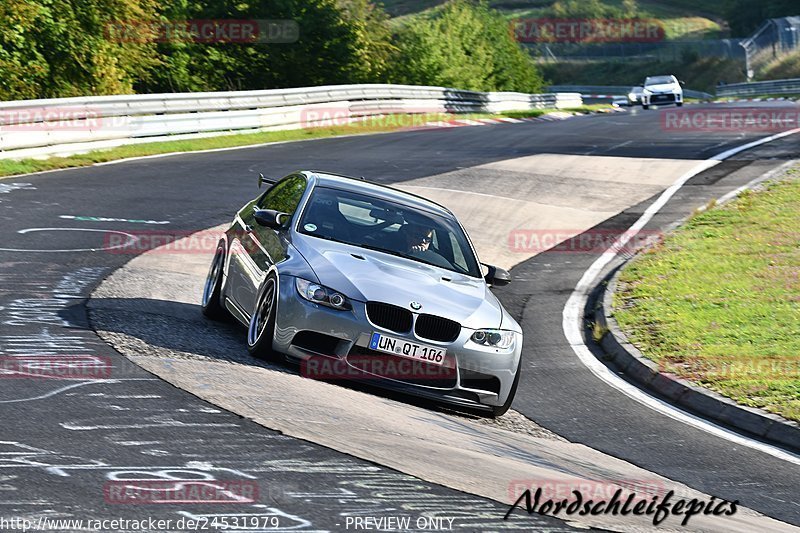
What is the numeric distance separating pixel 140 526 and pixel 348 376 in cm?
372

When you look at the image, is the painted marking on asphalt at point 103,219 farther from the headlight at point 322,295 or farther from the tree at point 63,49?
the tree at point 63,49

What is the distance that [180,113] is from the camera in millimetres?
27625

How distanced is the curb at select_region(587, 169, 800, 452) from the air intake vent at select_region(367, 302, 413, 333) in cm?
302

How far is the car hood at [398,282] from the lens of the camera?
Answer: 8.84 m

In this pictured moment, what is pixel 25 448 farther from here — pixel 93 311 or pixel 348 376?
pixel 93 311

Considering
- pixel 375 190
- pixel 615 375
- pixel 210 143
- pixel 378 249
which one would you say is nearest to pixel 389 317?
pixel 378 249

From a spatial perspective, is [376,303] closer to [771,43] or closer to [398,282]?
[398,282]

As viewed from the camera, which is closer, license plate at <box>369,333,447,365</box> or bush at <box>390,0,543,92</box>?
license plate at <box>369,333,447,365</box>

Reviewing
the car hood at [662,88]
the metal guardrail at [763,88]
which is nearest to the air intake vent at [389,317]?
the car hood at [662,88]

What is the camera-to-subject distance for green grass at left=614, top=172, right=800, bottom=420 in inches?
424

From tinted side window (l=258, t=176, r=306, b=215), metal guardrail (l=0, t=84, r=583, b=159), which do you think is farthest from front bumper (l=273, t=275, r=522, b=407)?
metal guardrail (l=0, t=84, r=583, b=159)

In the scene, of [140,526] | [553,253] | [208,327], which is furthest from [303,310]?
[553,253]

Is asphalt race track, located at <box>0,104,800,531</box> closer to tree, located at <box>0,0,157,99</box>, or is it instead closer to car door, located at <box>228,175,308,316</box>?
car door, located at <box>228,175,308,316</box>

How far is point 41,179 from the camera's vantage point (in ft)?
63.9
